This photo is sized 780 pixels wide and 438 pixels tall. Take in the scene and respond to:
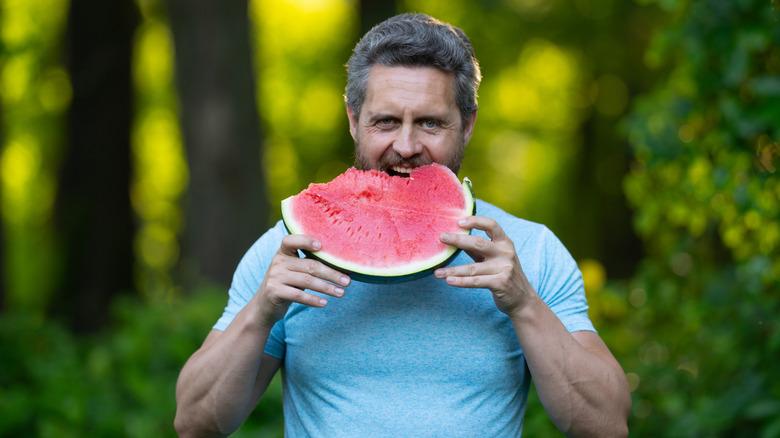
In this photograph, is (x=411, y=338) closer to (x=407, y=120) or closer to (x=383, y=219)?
(x=383, y=219)

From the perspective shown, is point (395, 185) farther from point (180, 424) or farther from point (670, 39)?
point (670, 39)

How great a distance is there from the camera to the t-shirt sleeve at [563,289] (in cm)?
218

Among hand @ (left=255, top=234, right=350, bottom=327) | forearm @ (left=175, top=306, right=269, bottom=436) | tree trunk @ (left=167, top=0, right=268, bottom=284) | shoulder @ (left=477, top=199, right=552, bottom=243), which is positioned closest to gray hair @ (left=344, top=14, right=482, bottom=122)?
shoulder @ (left=477, top=199, right=552, bottom=243)

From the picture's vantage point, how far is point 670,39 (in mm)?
3533

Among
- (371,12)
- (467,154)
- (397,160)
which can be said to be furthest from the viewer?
(371,12)

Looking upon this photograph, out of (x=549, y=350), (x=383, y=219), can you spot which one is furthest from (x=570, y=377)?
(x=383, y=219)

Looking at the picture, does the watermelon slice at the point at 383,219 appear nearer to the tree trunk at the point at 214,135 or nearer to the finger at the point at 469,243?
the finger at the point at 469,243

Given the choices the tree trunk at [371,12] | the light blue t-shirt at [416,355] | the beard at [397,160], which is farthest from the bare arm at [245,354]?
the tree trunk at [371,12]

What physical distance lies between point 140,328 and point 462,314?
3.52 metres

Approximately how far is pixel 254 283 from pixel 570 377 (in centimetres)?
95

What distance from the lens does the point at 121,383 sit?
500cm

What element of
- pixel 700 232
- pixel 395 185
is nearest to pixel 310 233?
pixel 395 185

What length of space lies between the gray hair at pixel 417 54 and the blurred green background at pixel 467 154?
4.60 feet

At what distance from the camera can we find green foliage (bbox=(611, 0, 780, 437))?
3.27m
